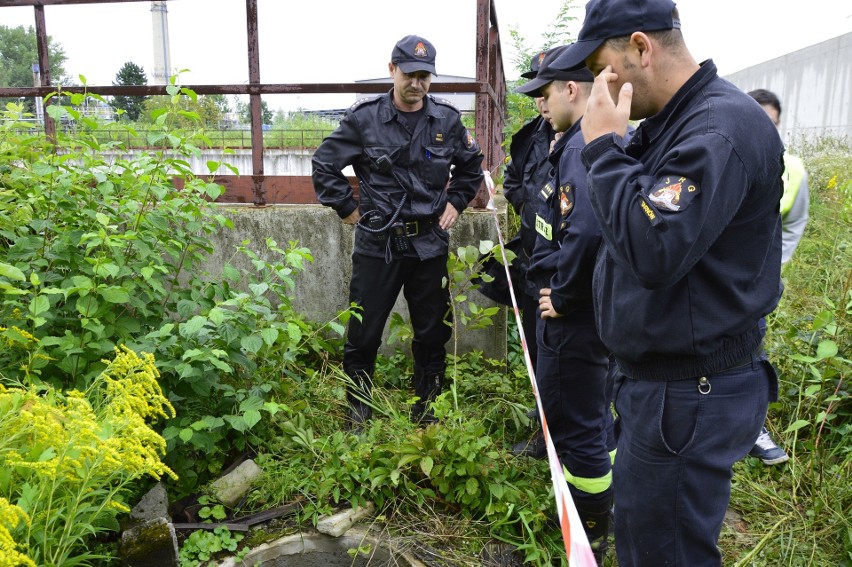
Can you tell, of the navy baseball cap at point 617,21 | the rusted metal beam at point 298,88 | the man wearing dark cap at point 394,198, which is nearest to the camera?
the navy baseball cap at point 617,21

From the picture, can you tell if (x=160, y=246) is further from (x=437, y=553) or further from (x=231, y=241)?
(x=437, y=553)

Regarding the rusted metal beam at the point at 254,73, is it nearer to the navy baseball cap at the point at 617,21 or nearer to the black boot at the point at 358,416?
the black boot at the point at 358,416

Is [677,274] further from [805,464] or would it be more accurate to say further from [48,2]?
[48,2]

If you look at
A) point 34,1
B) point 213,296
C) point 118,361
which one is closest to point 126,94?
point 34,1

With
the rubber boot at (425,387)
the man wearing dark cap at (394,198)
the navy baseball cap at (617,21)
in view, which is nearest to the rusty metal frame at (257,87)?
the man wearing dark cap at (394,198)

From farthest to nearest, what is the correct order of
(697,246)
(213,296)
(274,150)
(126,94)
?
(274,150) < (126,94) < (213,296) < (697,246)

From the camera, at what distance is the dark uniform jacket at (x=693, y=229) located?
1471mm

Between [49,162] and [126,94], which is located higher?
[126,94]

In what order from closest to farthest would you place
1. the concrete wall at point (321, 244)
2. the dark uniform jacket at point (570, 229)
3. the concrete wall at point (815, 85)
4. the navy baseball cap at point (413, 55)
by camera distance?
the dark uniform jacket at point (570, 229) < the navy baseball cap at point (413, 55) < the concrete wall at point (321, 244) < the concrete wall at point (815, 85)

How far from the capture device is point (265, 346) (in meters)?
3.24

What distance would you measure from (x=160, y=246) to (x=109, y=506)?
4.50 feet

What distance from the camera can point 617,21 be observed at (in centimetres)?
163

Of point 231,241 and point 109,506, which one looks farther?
point 231,241

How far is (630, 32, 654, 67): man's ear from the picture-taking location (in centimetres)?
161
